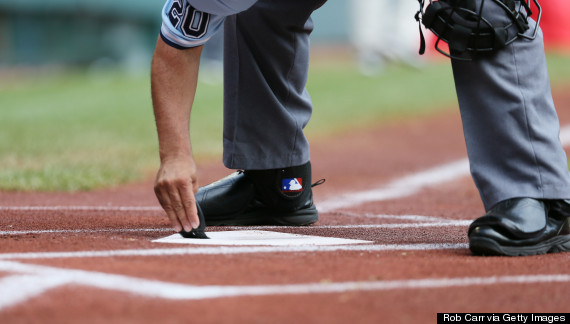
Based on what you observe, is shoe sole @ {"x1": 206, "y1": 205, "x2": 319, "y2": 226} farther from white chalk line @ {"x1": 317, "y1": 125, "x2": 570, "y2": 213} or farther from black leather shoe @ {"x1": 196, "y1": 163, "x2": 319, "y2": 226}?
white chalk line @ {"x1": 317, "y1": 125, "x2": 570, "y2": 213}

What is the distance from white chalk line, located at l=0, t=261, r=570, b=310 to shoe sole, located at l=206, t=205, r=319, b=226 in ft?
3.92

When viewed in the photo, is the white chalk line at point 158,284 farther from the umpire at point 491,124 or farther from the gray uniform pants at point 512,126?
the gray uniform pants at point 512,126

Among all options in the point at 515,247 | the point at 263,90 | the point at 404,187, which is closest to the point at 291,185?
the point at 263,90

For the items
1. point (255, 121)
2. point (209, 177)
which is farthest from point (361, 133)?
point (255, 121)

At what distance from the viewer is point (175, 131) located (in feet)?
8.36

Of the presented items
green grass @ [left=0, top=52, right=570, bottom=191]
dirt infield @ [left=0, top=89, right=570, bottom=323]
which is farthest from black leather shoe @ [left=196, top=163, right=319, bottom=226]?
green grass @ [left=0, top=52, right=570, bottom=191]

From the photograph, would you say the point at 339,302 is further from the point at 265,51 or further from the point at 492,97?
the point at 265,51

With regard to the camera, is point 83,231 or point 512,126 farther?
point 83,231

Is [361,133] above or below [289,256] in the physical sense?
below

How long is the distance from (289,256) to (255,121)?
977mm

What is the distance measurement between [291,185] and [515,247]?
1.04 metres

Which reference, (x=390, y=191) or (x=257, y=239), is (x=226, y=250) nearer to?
(x=257, y=239)

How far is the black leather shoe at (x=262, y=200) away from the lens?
10.5 ft

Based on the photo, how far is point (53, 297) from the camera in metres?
1.79
